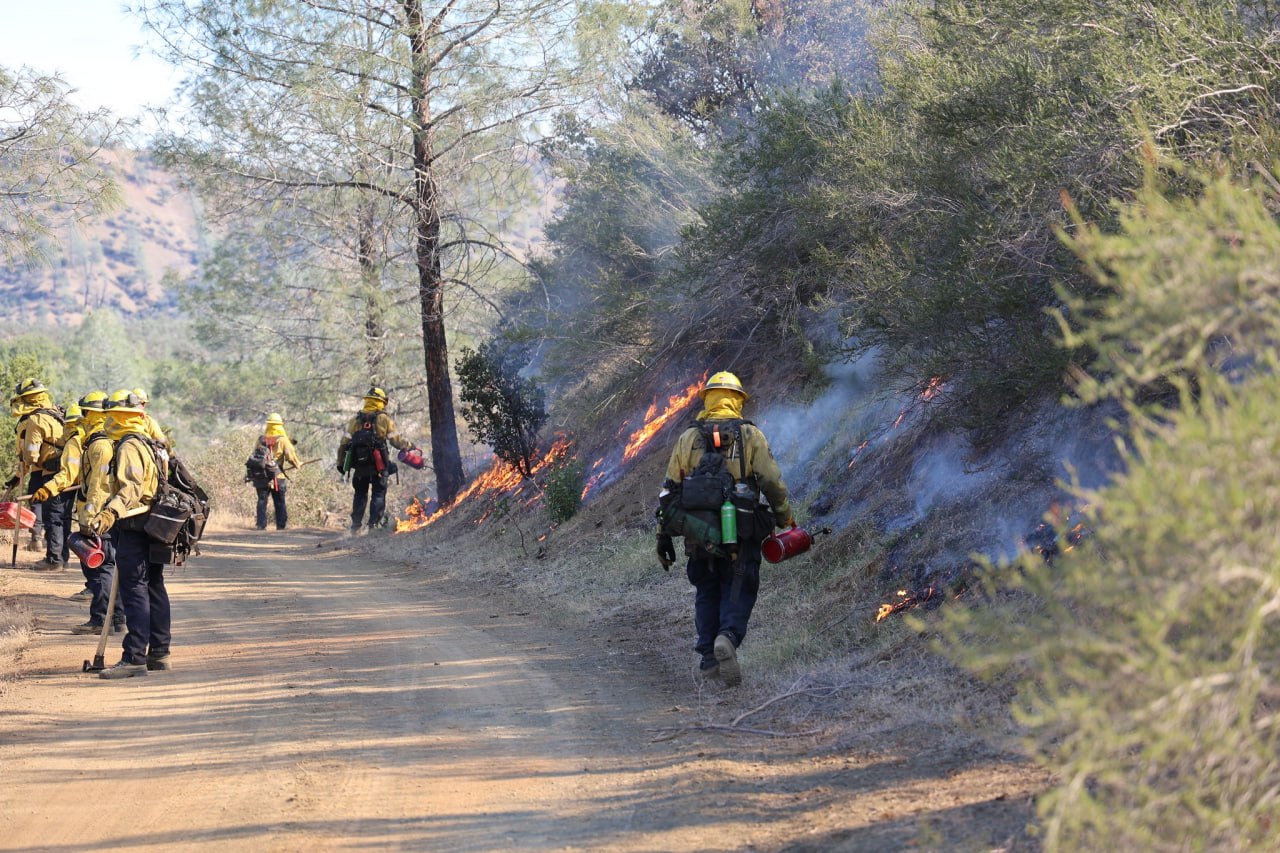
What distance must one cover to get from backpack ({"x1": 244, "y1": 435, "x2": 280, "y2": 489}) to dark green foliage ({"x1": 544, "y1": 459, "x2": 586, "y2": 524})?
8957 millimetres

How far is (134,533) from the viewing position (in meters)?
9.07

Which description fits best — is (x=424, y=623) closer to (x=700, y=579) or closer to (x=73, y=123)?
(x=700, y=579)

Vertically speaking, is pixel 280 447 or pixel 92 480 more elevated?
pixel 280 447

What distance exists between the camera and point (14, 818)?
5582mm

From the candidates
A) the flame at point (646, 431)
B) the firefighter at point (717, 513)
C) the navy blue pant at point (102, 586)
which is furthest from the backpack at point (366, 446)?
the firefighter at point (717, 513)

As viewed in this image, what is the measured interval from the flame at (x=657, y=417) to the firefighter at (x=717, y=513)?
7.81 metres

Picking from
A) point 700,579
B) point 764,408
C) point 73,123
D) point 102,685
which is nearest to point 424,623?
point 102,685

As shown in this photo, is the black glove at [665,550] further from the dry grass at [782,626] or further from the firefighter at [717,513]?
the dry grass at [782,626]

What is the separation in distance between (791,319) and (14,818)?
9951 millimetres

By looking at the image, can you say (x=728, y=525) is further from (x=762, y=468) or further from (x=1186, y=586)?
(x=1186, y=586)

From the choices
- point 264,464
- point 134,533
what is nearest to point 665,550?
point 134,533

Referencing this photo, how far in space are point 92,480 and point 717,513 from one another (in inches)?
177

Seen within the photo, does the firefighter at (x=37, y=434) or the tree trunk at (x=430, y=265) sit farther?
the tree trunk at (x=430, y=265)

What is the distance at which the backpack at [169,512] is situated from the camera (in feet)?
29.4
